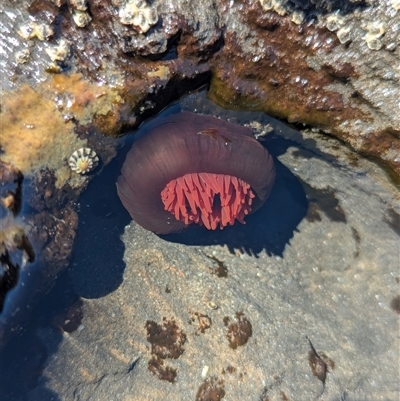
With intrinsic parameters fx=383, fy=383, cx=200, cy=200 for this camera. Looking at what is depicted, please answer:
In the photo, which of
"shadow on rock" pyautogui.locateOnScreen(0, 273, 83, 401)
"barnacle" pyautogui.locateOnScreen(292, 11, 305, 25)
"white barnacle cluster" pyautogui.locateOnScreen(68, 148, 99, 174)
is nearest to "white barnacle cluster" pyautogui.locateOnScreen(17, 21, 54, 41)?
"white barnacle cluster" pyautogui.locateOnScreen(68, 148, 99, 174)

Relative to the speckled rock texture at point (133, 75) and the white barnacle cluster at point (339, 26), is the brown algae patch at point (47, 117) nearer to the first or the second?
the speckled rock texture at point (133, 75)

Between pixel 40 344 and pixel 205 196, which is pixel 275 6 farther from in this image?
pixel 40 344

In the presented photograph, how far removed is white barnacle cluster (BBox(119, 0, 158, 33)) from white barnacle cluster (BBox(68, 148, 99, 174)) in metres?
1.00

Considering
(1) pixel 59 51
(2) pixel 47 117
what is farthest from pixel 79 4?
(2) pixel 47 117

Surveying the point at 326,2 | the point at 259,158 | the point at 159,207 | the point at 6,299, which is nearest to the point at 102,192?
the point at 159,207

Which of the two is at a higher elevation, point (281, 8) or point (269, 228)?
point (281, 8)

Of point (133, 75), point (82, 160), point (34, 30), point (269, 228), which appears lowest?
point (269, 228)

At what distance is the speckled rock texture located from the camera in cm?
266

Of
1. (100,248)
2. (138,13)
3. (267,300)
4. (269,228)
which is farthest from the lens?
(269,228)

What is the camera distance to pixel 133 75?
286 cm

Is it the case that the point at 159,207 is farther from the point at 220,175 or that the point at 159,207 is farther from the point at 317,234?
the point at 317,234

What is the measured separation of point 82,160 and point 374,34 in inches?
93.1

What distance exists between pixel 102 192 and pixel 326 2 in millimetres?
2454

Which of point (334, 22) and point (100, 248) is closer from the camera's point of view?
point (334, 22)
